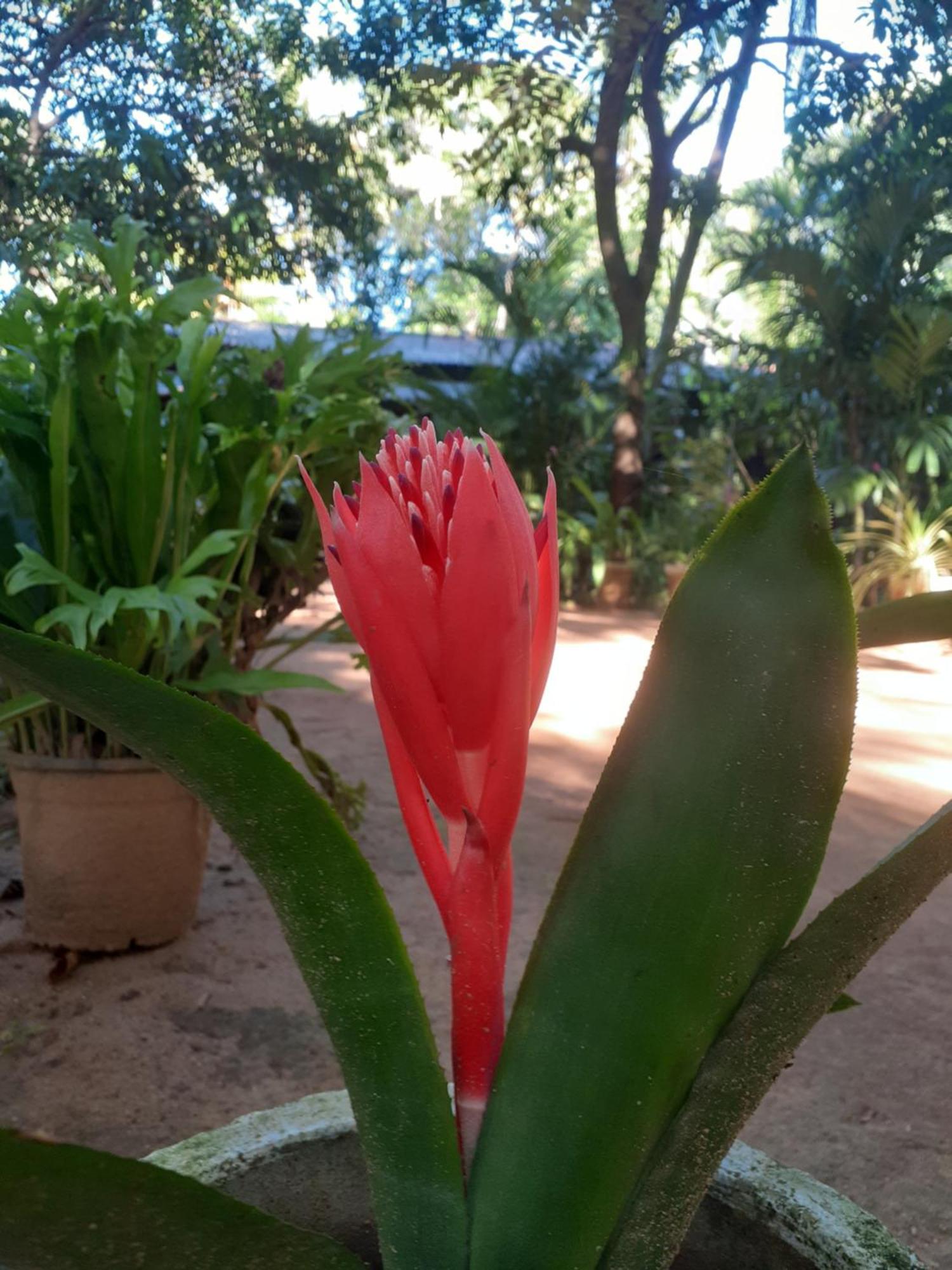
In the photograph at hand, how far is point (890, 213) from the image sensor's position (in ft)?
23.2

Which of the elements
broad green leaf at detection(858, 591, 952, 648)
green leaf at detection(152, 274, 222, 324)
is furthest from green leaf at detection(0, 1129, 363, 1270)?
green leaf at detection(152, 274, 222, 324)

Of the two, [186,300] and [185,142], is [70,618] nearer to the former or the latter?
[186,300]

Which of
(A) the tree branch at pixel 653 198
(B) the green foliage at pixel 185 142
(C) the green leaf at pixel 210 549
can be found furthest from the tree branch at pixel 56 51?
(C) the green leaf at pixel 210 549

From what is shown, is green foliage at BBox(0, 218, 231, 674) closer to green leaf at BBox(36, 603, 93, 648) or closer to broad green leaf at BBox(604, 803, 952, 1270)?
green leaf at BBox(36, 603, 93, 648)

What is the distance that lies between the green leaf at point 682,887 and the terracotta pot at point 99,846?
4.22 feet

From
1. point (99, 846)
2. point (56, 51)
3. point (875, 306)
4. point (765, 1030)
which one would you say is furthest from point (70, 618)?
point (875, 306)

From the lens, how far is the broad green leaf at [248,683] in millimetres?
1622

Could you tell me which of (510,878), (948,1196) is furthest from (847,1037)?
(510,878)

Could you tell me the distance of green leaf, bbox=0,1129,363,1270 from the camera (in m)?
0.34

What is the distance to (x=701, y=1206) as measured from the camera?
0.57 meters

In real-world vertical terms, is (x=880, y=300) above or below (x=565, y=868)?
above

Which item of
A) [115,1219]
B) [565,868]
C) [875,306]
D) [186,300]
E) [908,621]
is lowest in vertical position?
[115,1219]

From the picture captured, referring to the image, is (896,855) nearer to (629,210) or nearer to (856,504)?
(856,504)

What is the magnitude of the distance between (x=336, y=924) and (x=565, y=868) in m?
0.09
